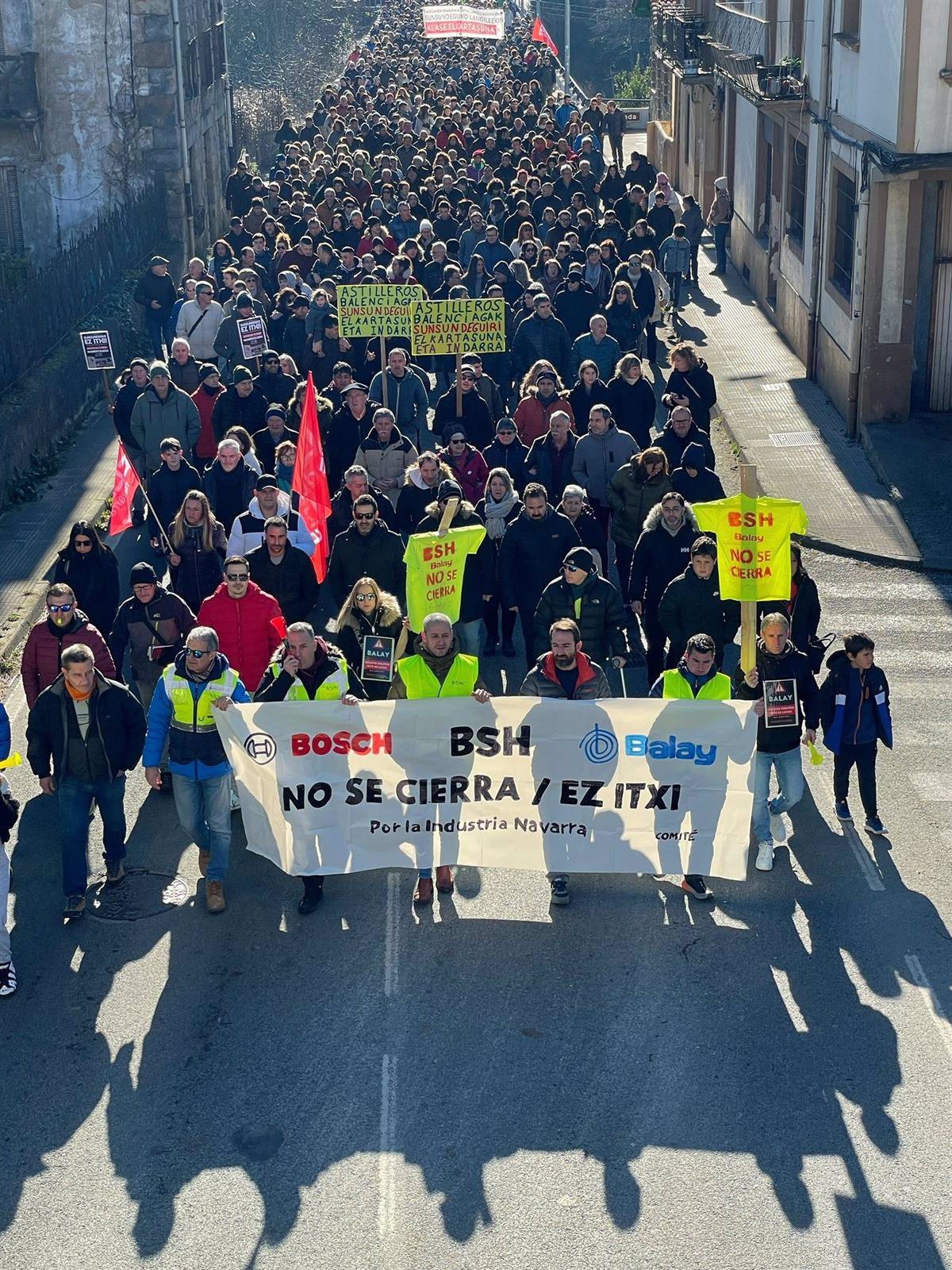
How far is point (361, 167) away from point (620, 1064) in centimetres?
2386

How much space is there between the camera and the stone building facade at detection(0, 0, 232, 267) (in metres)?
31.8

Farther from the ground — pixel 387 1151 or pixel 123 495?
pixel 123 495

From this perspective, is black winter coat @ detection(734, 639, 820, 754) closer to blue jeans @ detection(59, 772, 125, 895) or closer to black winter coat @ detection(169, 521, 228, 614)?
blue jeans @ detection(59, 772, 125, 895)

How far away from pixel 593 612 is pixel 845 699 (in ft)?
5.44

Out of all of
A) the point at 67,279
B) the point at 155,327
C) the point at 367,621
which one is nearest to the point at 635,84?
the point at 155,327

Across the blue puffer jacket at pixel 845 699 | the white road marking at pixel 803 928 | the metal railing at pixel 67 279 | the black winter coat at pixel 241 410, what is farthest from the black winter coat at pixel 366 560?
the metal railing at pixel 67 279

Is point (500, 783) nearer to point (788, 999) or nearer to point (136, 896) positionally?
point (788, 999)

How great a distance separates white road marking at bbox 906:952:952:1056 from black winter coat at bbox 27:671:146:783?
429cm

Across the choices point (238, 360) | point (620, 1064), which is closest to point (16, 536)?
point (238, 360)

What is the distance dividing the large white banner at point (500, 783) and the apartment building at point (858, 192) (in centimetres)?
1080

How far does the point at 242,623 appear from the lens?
1180cm

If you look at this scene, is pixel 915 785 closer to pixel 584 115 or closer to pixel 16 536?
pixel 16 536

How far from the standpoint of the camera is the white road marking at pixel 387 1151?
7929 millimetres

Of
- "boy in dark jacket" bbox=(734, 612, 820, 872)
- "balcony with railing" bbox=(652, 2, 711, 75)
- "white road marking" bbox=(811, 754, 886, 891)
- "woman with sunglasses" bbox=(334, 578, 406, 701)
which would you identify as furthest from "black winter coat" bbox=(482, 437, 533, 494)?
"balcony with railing" bbox=(652, 2, 711, 75)
